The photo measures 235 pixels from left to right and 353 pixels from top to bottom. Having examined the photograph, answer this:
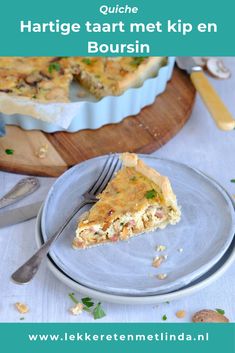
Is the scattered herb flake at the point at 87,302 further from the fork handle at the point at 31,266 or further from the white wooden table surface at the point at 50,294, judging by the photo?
the fork handle at the point at 31,266

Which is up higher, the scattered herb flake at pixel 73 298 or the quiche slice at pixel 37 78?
the quiche slice at pixel 37 78

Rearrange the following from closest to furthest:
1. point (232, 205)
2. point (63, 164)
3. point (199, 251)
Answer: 1. point (199, 251)
2. point (232, 205)
3. point (63, 164)

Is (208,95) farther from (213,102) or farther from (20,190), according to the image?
(20,190)

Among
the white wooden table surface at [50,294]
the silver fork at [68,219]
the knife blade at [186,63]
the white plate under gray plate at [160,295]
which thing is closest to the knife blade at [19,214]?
the white wooden table surface at [50,294]

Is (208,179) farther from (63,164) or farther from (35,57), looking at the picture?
(35,57)

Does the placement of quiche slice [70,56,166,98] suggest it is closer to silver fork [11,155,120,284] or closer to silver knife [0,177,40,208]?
silver fork [11,155,120,284]

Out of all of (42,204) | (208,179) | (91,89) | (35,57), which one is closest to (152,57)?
(91,89)
